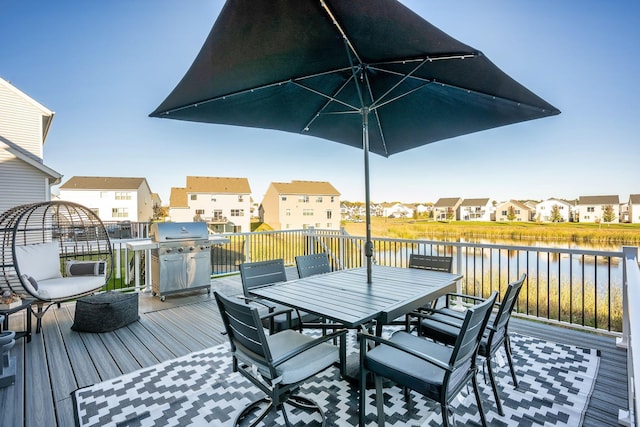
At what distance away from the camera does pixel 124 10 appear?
21.4 ft

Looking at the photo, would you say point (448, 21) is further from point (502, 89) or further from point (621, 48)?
point (621, 48)

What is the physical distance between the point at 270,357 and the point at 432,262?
2.41 m

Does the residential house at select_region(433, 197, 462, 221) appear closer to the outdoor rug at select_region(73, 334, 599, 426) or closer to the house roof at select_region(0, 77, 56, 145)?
the outdoor rug at select_region(73, 334, 599, 426)

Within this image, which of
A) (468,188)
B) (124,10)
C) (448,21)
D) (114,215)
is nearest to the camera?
(448,21)

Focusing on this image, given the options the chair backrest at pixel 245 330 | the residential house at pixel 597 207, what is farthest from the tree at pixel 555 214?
the chair backrest at pixel 245 330

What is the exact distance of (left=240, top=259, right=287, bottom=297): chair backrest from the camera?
2.78 meters

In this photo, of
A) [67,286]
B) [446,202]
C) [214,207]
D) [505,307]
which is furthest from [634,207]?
[214,207]

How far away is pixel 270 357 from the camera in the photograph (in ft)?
5.28

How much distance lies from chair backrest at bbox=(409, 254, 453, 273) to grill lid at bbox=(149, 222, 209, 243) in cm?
352

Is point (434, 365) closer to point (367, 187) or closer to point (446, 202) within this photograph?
point (367, 187)

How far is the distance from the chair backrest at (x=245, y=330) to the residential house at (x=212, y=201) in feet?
82.9

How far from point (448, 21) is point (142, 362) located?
709 cm

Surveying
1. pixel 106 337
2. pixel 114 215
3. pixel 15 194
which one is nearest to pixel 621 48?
pixel 106 337

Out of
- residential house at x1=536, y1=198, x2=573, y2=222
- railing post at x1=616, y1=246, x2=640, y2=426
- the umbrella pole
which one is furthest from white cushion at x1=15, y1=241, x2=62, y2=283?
residential house at x1=536, y1=198, x2=573, y2=222
